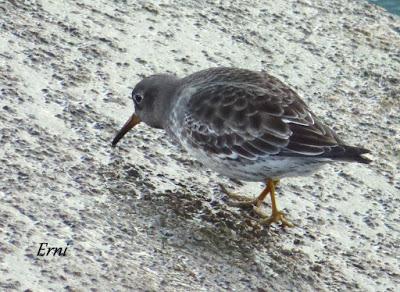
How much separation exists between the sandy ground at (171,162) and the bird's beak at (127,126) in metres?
0.09

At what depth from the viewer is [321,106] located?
807 centimetres

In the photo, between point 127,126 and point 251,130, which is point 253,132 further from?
point 127,126

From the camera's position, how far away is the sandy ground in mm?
5723

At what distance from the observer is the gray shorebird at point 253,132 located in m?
6.28

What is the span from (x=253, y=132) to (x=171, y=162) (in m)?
0.83

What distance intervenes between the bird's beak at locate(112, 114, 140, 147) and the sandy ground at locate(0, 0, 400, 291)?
0.29 feet

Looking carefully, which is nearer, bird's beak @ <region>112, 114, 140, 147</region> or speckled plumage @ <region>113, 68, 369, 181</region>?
speckled plumage @ <region>113, 68, 369, 181</region>

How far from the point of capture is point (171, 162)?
22.9ft

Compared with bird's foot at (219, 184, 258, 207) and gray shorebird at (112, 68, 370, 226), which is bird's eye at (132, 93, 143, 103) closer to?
gray shorebird at (112, 68, 370, 226)

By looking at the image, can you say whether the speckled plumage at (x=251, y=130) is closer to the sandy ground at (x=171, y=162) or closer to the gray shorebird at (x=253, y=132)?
the gray shorebird at (x=253, y=132)

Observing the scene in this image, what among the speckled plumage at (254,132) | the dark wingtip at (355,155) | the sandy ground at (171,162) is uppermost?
the dark wingtip at (355,155)

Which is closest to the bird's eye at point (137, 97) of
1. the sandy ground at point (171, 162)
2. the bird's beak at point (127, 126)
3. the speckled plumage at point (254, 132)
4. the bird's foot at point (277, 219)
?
the bird's beak at point (127, 126)

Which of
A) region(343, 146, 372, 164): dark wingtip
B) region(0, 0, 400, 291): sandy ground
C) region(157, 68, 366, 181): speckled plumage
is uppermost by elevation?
region(343, 146, 372, 164): dark wingtip

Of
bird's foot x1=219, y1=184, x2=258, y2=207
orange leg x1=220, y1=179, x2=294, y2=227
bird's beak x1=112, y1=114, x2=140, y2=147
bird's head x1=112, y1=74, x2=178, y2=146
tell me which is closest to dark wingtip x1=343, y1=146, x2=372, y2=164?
orange leg x1=220, y1=179, x2=294, y2=227
